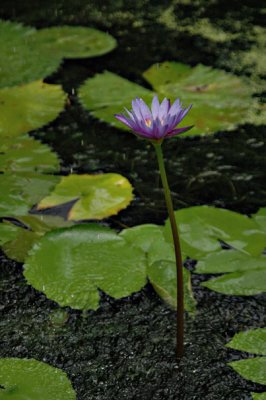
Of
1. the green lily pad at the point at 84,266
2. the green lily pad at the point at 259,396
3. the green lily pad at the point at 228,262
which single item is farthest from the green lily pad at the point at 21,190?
the green lily pad at the point at 259,396

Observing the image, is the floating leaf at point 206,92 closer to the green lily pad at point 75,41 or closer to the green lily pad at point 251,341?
the green lily pad at point 75,41

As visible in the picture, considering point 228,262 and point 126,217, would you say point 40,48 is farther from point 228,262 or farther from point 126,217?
point 228,262

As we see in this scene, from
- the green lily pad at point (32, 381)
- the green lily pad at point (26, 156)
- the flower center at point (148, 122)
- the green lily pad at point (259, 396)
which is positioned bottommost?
the green lily pad at point (26, 156)

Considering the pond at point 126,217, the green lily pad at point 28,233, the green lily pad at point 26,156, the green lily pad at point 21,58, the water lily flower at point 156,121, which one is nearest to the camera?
the water lily flower at point 156,121

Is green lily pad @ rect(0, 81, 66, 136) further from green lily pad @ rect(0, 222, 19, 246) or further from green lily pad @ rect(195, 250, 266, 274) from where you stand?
green lily pad @ rect(195, 250, 266, 274)

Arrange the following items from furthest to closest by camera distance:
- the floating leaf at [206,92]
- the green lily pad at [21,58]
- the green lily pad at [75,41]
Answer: the green lily pad at [75,41] → the green lily pad at [21,58] → the floating leaf at [206,92]

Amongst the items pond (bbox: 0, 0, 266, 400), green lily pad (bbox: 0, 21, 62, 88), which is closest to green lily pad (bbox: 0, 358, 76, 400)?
pond (bbox: 0, 0, 266, 400)
